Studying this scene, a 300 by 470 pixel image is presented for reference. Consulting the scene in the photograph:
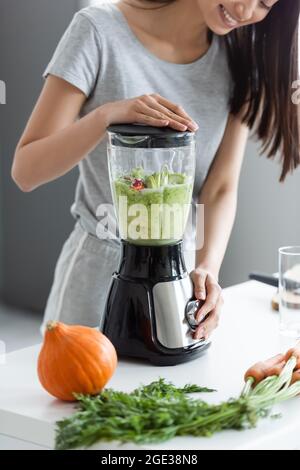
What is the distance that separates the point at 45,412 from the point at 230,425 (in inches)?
10.5

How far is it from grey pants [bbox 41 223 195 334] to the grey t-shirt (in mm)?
43

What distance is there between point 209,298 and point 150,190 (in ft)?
0.76

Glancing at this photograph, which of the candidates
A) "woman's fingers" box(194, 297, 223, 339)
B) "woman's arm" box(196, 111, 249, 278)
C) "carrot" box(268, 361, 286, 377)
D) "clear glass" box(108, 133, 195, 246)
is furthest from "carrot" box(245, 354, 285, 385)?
"woman's arm" box(196, 111, 249, 278)

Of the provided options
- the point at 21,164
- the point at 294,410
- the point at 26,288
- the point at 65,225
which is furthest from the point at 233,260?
the point at 294,410

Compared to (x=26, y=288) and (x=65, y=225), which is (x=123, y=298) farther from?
(x=26, y=288)

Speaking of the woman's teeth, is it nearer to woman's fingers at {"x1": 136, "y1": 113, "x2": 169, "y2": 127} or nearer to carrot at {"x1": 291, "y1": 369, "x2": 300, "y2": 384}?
woman's fingers at {"x1": 136, "y1": 113, "x2": 169, "y2": 127}

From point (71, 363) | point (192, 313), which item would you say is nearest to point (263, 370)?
point (192, 313)

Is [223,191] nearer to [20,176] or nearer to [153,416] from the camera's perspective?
[20,176]

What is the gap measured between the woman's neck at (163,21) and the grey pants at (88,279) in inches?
17.0

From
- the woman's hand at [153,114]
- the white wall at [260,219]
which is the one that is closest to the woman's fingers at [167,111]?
the woman's hand at [153,114]

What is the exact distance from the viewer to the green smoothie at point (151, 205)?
1.36 meters

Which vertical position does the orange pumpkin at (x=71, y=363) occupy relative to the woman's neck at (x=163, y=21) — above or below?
below

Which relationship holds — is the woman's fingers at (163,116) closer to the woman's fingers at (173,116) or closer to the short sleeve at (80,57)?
the woman's fingers at (173,116)

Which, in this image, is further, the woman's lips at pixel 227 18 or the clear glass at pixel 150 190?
the woman's lips at pixel 227 18
